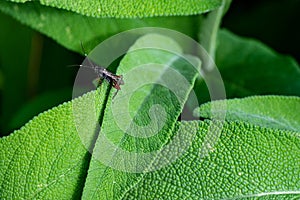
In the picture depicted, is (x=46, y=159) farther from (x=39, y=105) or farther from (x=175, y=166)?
(x=39, y=105)

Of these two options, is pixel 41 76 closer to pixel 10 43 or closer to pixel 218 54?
pixel 10 43

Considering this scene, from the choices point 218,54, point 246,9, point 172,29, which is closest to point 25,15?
point 172,29

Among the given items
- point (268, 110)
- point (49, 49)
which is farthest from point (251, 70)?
point (49, 49)

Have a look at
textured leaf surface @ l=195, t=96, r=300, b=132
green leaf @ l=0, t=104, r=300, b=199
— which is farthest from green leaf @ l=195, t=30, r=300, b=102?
green leaf @ l=0, t=104, r=300, b=199

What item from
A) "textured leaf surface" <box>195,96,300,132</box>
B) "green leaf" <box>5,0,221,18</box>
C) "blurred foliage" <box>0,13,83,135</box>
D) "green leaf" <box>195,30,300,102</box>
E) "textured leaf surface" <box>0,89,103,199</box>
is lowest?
"blurred foliage" <box>0,13,83,135</box>

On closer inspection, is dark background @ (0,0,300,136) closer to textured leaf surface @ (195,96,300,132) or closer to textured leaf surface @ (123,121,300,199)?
textured leaf surface @ (195,96,300,132)

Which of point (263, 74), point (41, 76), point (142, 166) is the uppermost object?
point (142, 166)

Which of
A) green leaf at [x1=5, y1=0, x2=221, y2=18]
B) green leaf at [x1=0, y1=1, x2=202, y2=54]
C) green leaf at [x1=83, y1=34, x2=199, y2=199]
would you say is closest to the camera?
green leaf at [x1=83, y1=34, x2=199, y2=199]

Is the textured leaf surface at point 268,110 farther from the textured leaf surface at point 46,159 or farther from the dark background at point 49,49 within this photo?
the dark background at point 49,49
